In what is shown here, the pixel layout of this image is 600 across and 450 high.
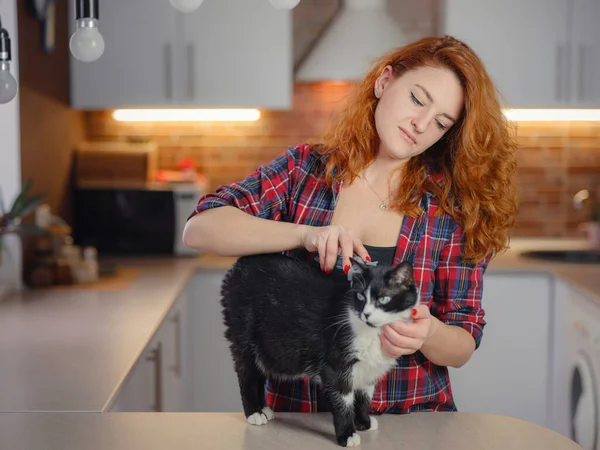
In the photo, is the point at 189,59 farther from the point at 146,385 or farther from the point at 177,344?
the point at 146,385

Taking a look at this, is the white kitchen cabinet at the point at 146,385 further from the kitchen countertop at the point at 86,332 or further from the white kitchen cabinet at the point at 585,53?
the white kitchen cabinet at the point at 585,53

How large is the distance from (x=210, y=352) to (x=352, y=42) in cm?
147

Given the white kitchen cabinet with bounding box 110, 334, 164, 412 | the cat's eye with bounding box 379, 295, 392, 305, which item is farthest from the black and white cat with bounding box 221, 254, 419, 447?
the white kitchen cabinet with bounding box 110, 334, 164, 412

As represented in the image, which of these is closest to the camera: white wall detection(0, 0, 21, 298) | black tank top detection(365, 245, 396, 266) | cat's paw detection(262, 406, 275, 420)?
cat's paw detection(262, 406, 275, 420)

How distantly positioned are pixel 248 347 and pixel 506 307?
85.1 inches

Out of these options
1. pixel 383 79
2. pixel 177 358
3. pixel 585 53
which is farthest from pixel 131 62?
pixel 383 79

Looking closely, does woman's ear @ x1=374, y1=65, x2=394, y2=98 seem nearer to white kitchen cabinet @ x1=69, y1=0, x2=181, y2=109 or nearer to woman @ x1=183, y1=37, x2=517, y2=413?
woman @ x1=183, y1=37, x2=517, y2=413

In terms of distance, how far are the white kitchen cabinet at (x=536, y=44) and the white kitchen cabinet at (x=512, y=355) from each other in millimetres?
854

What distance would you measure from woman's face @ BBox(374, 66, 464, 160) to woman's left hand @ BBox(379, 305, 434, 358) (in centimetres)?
34

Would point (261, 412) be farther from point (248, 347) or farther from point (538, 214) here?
point (538, 214)

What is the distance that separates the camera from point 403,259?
137cm

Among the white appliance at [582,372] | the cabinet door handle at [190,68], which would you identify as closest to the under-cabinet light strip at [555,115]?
the white appliance at [582,372]

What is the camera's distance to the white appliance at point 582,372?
2.53 m

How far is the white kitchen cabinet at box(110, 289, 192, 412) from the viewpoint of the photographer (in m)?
1.96
